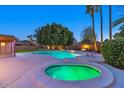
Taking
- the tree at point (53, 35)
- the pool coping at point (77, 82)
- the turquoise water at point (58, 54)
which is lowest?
the pool coping at point (77, 82)

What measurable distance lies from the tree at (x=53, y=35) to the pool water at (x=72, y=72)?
251cm

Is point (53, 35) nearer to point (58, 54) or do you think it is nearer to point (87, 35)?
point (58, 54)

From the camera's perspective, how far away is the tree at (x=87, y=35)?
992 centimetres

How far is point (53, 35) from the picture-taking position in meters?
9.63

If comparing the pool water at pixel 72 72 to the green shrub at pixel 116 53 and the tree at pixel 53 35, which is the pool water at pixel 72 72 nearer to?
the green shrub at pixel 116 53

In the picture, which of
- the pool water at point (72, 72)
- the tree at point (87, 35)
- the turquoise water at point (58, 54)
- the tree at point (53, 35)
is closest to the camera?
the pool water at point (72, 72)

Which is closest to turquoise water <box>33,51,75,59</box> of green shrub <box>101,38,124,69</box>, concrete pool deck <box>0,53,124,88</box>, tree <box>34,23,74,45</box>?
tree <box>34,23,74,45</box>

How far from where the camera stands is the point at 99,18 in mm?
10398

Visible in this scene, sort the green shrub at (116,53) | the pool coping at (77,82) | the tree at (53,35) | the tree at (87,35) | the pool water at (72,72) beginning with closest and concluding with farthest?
the pool coping at (77,82) < the pool water at (72,72) < the green shrub at (116,53) < the tree at (53,35) < the tree at (87,35)

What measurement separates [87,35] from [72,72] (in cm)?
387

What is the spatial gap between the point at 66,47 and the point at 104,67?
361cm

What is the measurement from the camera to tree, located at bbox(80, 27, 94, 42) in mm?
9924

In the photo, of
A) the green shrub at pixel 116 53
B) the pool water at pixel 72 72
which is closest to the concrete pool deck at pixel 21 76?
the green shrub at pixel 116 53
